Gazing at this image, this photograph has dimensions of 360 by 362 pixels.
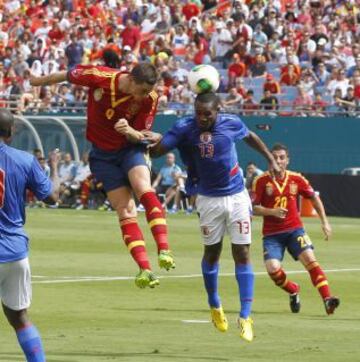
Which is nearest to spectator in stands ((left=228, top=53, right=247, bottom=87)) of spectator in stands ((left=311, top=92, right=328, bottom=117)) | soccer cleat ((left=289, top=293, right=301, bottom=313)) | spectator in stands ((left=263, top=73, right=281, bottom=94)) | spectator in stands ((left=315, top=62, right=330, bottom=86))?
spectator in stands ((left=263, top=73, right=281, bottom=94))

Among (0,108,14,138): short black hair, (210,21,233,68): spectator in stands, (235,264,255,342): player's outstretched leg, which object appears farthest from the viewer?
(210,21,233,68): spectator in stands

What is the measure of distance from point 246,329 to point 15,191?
142 inches

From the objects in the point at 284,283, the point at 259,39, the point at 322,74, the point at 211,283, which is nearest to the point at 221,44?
the point at 259,39

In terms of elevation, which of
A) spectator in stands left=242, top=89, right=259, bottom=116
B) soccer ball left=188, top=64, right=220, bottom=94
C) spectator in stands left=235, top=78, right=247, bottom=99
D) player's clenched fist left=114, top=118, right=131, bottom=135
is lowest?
spectator in stands left=242, top=89, right=259, bottom=116

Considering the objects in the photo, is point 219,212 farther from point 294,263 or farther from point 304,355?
point 294,263

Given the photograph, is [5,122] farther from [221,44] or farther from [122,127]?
[221,44]

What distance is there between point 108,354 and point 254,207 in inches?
186

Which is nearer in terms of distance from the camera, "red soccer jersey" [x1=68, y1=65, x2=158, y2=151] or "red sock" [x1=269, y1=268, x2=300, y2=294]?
"red soccer jersey" [x1=68, y1=65, x2=158, y2=151]

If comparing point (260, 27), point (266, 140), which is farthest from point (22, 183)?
point (260, 27)

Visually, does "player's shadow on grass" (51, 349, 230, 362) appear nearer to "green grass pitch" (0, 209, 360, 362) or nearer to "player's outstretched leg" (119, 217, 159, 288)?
"green grass pitch" (0, 209, 360, 362)

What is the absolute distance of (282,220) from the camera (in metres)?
16.6

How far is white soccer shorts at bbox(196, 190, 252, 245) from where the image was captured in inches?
541

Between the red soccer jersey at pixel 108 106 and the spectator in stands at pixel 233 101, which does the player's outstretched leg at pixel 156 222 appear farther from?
the spectator in stands at pixel 233 101

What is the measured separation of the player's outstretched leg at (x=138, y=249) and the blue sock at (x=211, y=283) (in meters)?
0.58
